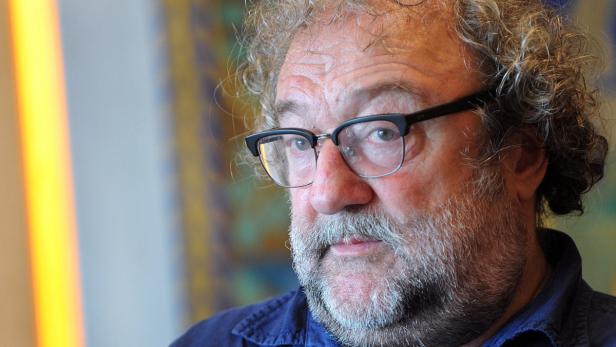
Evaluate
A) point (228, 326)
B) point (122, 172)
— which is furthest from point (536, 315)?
point (122, 172)

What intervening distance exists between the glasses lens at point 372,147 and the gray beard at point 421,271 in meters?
0.08

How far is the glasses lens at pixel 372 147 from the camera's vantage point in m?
1.42

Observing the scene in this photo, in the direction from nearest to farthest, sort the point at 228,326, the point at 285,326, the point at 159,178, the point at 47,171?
the point at 285,326, the point at 228,326, the point at 47,171, the point at 159,178

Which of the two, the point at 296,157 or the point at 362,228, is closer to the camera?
the point at 362,228

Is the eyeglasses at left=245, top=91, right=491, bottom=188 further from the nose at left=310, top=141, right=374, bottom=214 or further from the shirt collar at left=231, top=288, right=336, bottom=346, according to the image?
the shirt collar at left=231, top=288, right=336, bottom=346

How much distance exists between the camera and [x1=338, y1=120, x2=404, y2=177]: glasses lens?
1.42 meters

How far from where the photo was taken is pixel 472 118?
57.1 inches

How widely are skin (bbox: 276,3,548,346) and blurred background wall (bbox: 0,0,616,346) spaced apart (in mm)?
1338

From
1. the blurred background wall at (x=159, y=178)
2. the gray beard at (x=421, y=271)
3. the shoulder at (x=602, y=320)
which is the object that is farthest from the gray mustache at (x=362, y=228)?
the blurred background wall at (x=159, y=178)

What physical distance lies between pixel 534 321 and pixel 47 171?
1676mm

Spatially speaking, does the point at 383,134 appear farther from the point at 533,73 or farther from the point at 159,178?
the point at 159,178

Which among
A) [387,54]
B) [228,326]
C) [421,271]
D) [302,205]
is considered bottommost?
[228,326]

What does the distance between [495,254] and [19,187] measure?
1.15 metres

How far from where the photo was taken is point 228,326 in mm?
1768
